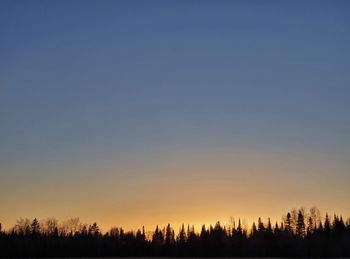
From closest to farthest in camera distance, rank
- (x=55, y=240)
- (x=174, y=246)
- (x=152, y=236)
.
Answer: (x=55, y=240)
(x=174, y=246)
(x=152, y=236)

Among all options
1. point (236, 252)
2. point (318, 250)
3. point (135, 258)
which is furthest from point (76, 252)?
point (318, 250)

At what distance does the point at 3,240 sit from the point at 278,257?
269 ft

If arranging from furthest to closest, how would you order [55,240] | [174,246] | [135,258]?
[174,246], [55,240], [135,258]

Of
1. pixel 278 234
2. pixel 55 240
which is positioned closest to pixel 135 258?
pixel 55 240

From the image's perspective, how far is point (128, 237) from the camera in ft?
611

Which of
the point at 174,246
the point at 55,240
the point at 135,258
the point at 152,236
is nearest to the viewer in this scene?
the point at 135,258

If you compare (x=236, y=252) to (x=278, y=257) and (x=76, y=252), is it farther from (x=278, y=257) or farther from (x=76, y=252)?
(x=76, y=252)

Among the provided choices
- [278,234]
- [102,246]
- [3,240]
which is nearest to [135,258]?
[102,246]

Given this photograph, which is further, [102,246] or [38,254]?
[102,246]

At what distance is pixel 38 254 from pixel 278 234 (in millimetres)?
Result: 80321

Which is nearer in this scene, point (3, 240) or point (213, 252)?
point (3, 240)

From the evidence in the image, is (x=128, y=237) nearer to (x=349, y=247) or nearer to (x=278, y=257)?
(x=278, y=257)

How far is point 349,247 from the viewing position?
15750 cm

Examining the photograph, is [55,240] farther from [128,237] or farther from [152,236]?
[152,236]
